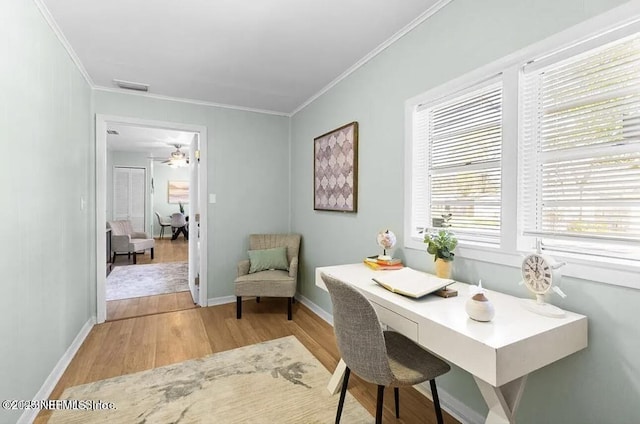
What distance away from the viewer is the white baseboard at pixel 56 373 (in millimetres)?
1683

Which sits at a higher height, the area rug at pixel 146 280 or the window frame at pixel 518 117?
the window frame at pixel 518 117

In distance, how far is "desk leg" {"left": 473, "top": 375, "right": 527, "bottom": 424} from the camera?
46.4 inches

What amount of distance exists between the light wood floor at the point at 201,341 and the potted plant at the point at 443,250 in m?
0.85

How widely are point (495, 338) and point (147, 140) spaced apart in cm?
686

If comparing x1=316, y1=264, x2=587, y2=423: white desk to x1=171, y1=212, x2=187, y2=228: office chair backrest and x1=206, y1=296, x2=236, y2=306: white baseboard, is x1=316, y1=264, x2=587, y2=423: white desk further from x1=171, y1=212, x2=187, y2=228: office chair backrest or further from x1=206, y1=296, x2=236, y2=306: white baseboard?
x1=171, y1=212, x2=187, y2=228: office chair backrest

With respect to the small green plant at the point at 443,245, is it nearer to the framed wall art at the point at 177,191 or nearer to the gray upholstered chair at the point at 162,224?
the gray upholstered chair at the point at 162,224

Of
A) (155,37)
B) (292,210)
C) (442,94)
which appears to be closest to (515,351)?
(442,94)

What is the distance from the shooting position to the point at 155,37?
2.22 meters

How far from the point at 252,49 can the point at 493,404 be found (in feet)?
8.74

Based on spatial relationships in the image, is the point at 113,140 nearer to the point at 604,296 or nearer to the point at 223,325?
the point at 223,325

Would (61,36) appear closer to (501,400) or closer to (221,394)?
(221,394)

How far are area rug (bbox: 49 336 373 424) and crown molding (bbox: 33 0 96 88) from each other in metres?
2.42

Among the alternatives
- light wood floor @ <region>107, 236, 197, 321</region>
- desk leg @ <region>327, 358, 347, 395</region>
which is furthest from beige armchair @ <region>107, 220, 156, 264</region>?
desk leg @ <region>327, 358, 347, 395</region>

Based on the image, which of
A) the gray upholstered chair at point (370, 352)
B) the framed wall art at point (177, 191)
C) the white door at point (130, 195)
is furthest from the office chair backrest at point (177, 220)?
the gray upholstered chair at point (370, 352)
